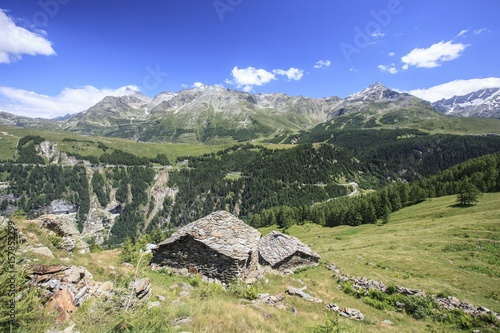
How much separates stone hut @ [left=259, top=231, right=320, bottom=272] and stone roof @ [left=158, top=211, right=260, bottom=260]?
7.05 meters

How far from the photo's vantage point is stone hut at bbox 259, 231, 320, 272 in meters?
30.5

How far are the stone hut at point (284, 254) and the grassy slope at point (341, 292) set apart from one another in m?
1.52

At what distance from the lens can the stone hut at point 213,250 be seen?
21375 millimetres

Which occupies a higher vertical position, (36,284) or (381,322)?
(36,284)

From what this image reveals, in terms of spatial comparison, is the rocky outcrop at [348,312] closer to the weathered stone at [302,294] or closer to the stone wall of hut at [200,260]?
the weathered stone at [302,294]

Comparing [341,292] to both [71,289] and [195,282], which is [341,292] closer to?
[195,282]

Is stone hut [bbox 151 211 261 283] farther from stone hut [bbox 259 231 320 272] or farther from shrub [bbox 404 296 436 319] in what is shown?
shrub [bbox 404 296 436 319]

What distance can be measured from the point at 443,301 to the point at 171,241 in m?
23.3

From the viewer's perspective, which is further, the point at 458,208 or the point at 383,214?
the point at 383,214

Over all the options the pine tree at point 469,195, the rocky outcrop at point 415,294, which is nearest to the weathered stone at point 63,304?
the rocky outcrop at point 415,294

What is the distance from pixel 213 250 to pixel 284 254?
12522 millimetres

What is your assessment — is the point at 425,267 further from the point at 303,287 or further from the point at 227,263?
the point at 227,263

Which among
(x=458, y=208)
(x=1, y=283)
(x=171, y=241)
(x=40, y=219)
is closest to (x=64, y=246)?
(x=40, y=219)

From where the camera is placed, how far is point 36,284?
11.8 metres
